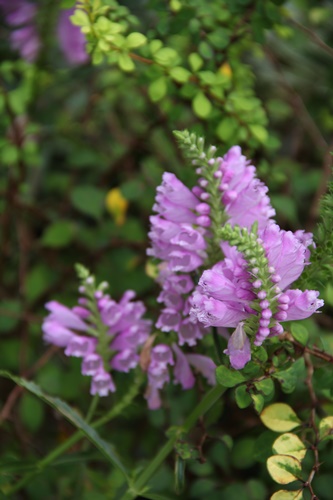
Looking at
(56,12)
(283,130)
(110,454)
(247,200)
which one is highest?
(247,200)

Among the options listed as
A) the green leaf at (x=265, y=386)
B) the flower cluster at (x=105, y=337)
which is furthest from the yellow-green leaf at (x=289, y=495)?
the flower cluster at (x=105, y=337)

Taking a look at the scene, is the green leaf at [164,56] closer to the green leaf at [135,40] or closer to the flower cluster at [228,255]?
the green leaf at [135,40]

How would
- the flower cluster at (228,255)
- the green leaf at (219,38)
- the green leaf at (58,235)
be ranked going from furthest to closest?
the green leaf at (58,235) < the green leaf at (219,38) < the flower cluster at (228,255)

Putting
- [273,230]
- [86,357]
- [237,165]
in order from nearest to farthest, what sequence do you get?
[273,230] → [237,165] → [86,357]

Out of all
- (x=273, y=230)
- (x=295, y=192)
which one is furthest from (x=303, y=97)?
(x=273, y=230)

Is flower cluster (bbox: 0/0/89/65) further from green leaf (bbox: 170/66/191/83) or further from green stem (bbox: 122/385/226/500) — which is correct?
green stem (bbox: 122/385/226/500)

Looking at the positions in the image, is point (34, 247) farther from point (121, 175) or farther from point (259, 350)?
point (259, 350)

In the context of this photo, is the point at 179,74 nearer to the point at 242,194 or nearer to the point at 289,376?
the point at 242,194
